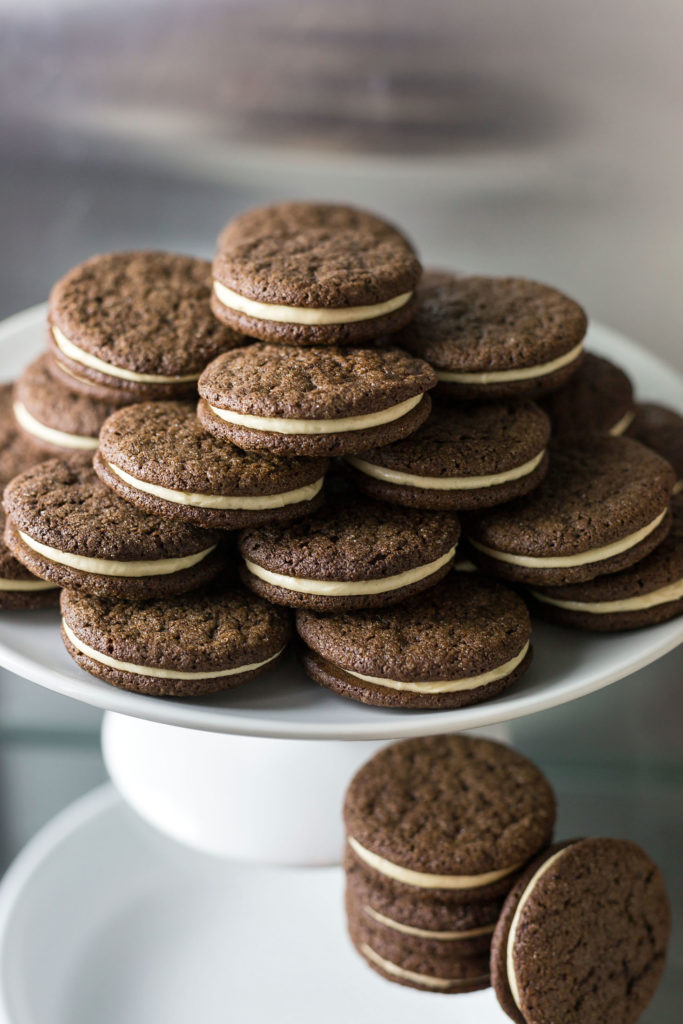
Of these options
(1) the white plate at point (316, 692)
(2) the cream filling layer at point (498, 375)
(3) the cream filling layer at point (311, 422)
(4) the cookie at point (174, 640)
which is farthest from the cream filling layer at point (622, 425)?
(4) the cookie at point (174, 640)

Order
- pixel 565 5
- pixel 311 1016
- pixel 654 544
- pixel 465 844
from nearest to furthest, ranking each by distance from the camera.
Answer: pixel 654 544, pixel 465 844, pixel 311 1016, pixel 565 5

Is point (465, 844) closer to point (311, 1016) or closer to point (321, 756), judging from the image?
point (321, 756)

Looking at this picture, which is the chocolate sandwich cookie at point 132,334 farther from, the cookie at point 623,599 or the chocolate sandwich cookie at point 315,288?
the cookie at point 623,599

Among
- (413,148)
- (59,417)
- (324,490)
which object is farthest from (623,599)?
(413,148)

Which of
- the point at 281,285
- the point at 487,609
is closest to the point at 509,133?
the point at 281,285

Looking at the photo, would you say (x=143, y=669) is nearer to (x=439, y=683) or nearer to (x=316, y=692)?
(x=316, y=692)

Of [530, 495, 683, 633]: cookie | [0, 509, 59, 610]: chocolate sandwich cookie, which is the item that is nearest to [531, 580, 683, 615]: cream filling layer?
[530, 495, 683, 633]: cookie

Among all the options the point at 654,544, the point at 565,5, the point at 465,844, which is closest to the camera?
the point at 654,544
